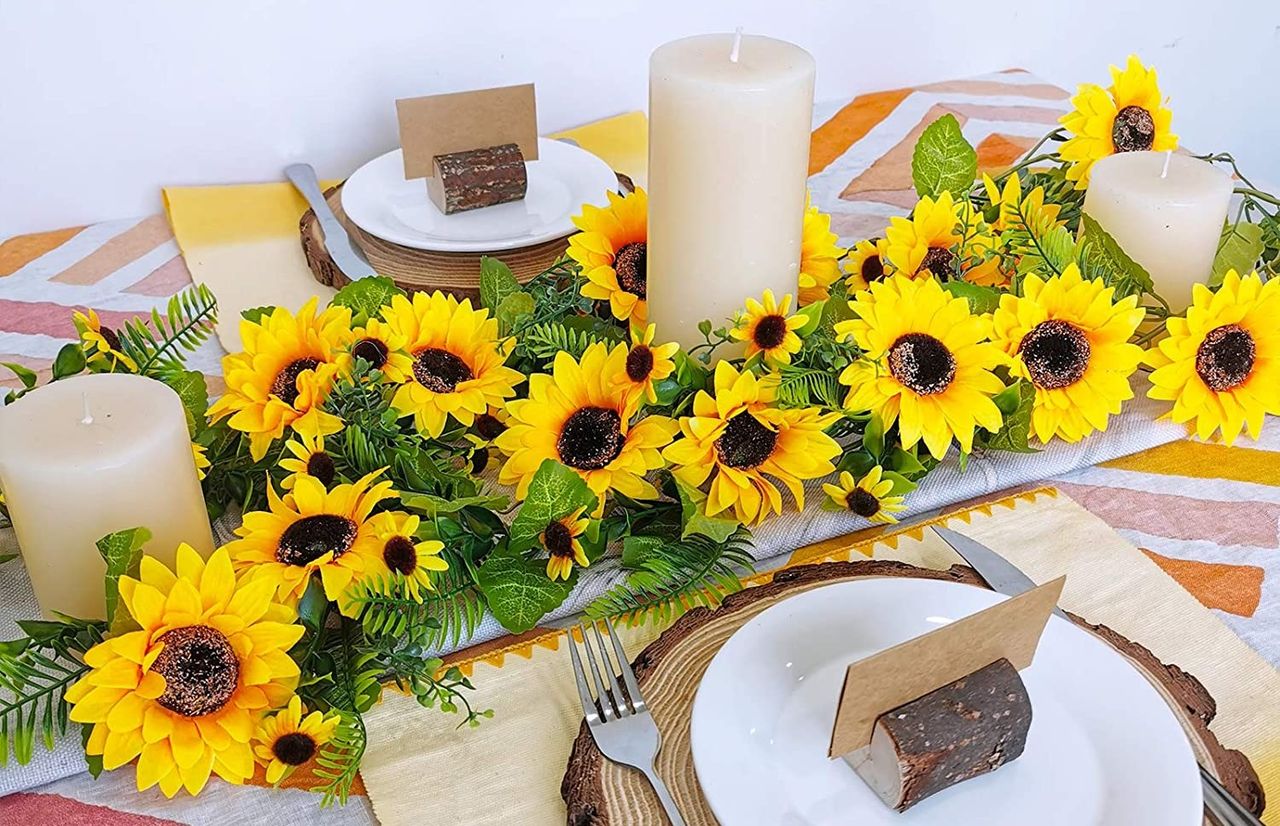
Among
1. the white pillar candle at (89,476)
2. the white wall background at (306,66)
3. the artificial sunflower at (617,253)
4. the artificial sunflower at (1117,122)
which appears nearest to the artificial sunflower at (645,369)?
the artificial sunflower at (617,253)

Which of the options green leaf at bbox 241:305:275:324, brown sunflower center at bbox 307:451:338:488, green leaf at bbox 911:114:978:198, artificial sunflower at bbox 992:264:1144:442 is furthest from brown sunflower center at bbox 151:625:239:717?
green leaf at bbox 911:114:978:198

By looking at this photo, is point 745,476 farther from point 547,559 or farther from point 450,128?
point 450,128

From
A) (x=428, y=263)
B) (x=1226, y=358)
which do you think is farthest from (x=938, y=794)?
(x=428, y=263)

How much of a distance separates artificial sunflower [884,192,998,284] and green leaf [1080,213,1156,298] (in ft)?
0.19

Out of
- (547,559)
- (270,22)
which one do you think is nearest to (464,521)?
(547,559)

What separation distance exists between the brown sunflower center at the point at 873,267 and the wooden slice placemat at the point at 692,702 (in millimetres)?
224

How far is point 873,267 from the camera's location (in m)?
0.75

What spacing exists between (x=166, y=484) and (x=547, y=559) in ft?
0.60

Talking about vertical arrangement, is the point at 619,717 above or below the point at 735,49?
below

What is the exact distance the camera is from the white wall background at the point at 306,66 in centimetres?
101

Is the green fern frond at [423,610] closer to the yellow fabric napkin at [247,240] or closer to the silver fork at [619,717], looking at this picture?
the silver fork at [619,717]

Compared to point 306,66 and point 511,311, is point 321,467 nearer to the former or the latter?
point 511,311

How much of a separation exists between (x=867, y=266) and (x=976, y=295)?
0.30 ft

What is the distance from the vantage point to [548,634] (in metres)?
0.59
